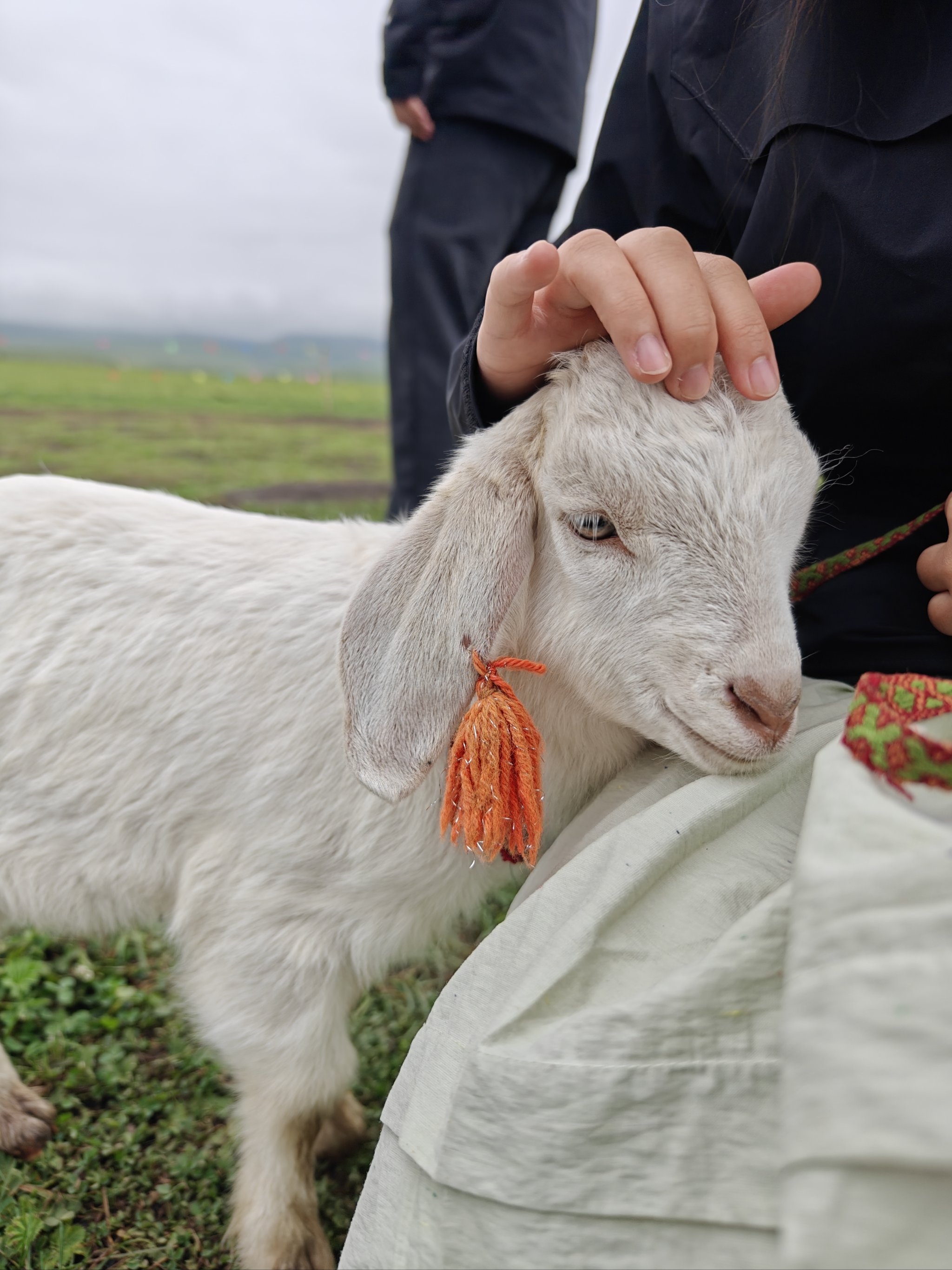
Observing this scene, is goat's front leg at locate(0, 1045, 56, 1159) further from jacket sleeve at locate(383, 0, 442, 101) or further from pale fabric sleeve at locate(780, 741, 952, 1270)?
jacket sleeve at locate(383, 0, 442, 101)

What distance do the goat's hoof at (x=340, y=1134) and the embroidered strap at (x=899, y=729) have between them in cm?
149

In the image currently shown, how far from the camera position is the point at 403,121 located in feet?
11.2

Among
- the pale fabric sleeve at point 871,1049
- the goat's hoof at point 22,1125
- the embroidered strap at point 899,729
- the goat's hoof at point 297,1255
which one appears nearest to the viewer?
the pale fabric sleeve at point 871,1049

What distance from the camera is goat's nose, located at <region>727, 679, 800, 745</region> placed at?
1290mm

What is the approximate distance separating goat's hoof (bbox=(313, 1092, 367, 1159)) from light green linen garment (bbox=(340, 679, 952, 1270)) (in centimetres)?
91

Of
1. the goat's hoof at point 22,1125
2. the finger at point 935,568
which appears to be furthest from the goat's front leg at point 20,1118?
the finger at point 935,568

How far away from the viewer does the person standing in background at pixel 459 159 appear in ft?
10.6

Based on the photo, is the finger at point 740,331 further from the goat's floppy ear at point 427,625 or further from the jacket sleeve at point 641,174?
the jacket sleeve at point 641,174

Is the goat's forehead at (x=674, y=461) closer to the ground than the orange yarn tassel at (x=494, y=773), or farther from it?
farther from it

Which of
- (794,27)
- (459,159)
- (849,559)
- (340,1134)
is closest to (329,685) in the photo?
(849,559)

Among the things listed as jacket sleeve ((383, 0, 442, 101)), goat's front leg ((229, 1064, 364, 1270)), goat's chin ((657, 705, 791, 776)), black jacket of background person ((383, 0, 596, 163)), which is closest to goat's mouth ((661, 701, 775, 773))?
goat's chin ((657, 705, 791, 776))

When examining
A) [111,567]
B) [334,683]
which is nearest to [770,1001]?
[334,683]

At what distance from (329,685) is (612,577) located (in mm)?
597

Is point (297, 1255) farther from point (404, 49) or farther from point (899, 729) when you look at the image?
point (404, 49)
